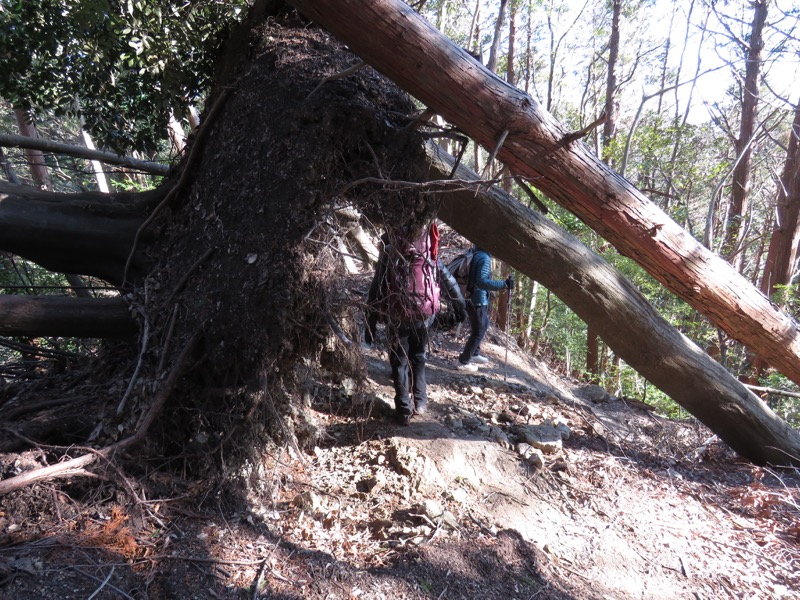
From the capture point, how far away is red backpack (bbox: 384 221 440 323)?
3225 millimetres

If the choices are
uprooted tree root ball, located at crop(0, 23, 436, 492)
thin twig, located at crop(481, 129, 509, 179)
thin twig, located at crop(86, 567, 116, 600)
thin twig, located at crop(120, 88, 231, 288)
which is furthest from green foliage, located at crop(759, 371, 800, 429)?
thin twig, located at crop(86, 567, 116, 600)

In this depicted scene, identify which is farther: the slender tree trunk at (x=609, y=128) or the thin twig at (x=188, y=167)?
the slender tree trunk at (x=609, y=128)

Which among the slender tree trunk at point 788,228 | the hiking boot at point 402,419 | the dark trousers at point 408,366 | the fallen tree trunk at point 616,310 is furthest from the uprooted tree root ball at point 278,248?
the slender tree trunk at point 788,228

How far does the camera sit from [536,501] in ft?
11.0

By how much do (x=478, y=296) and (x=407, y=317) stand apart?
2.06 metres

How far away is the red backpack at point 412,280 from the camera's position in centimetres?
322

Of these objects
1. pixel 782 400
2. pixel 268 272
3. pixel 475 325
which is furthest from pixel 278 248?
pixel 782 400

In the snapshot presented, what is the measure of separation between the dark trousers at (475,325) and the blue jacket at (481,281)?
3.3 inches

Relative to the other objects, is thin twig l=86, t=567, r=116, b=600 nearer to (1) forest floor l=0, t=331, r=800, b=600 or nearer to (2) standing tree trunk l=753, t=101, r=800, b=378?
(1) forest floor l=0, t=331, r=800, b=600

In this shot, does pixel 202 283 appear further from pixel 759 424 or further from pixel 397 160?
pixel 759 424

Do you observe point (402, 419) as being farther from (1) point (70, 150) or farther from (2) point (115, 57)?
(1) point (70, 150)

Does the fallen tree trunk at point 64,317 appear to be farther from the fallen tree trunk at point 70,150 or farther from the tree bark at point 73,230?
the fallen tree trunk at point 70,150

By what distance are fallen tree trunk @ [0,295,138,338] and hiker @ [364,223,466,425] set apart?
179cm

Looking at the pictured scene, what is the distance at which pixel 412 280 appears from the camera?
11.4 feet
